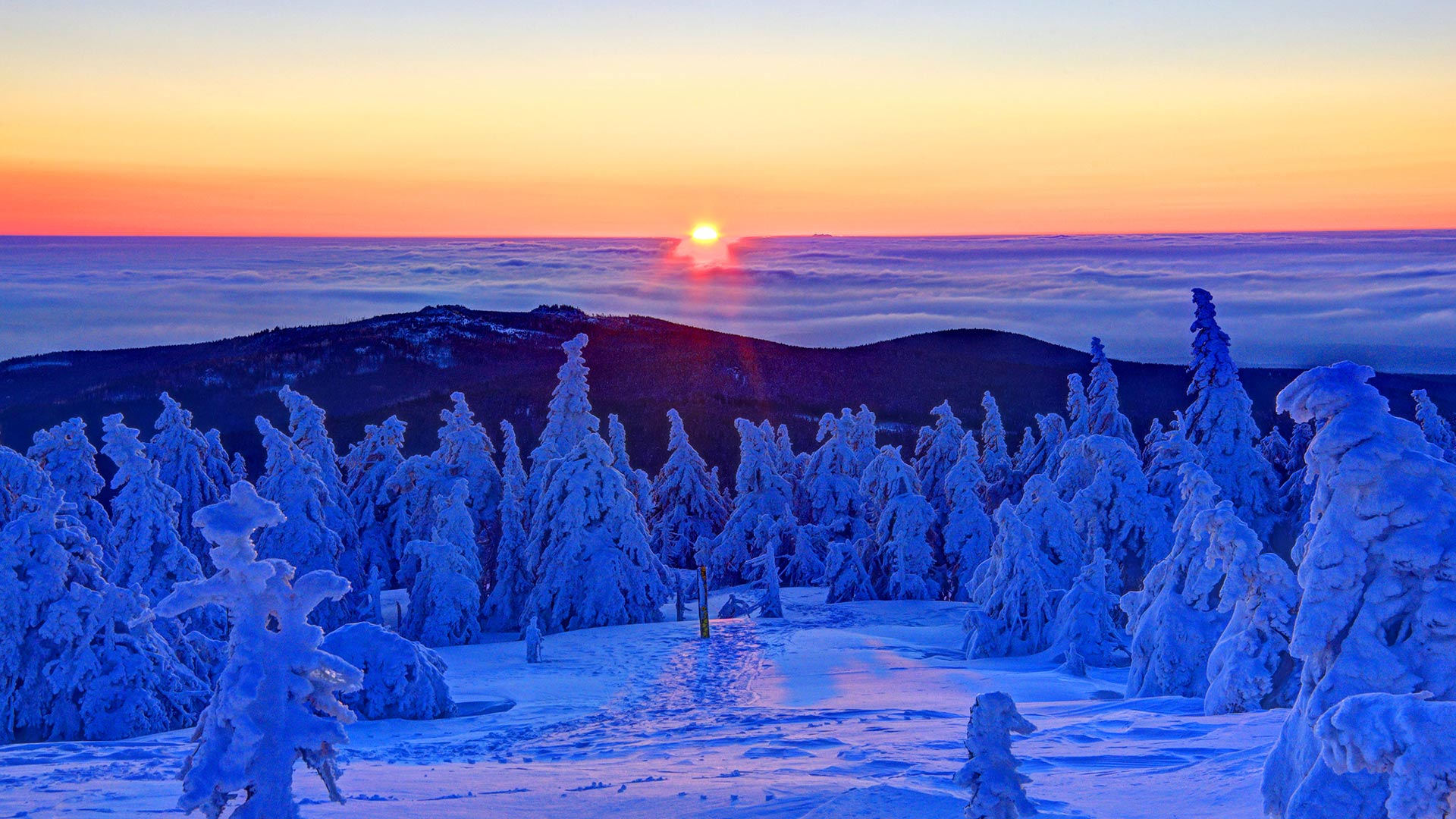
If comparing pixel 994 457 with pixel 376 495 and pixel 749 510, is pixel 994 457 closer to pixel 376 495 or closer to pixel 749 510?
pixel 749 510

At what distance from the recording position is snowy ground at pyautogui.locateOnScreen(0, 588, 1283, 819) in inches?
422

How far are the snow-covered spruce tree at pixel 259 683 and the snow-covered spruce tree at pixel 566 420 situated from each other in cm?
2757

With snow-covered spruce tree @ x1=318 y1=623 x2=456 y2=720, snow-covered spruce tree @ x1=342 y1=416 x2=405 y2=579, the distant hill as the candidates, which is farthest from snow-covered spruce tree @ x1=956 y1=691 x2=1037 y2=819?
the distant hill

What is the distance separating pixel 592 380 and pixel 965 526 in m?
60.4

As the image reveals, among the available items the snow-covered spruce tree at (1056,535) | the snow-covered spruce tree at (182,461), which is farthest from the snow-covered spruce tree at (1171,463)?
the snow-covered spruce tree at (182,461)

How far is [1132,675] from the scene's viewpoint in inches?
799

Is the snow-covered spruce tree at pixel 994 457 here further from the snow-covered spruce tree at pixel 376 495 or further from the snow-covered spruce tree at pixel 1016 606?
the snow-covered spruce tree at pixel 376 495

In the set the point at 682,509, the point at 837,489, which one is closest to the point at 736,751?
the point at 837,489

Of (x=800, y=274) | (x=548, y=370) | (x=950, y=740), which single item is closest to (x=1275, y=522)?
(x=950, y=740)

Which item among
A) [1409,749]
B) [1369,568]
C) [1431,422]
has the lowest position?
[1431,422]

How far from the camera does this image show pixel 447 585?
3294 centimetres

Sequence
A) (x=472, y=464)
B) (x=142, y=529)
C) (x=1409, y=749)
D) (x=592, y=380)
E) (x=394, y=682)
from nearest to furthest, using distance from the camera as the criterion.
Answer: (x=1409, y=749) < (x=394, y=682) < (x=142, y=529) < (x=472, y=464) < (x=592, y=380)

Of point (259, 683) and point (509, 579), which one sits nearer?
point (259, 683)

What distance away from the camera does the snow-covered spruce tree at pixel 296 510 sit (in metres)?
33.4
